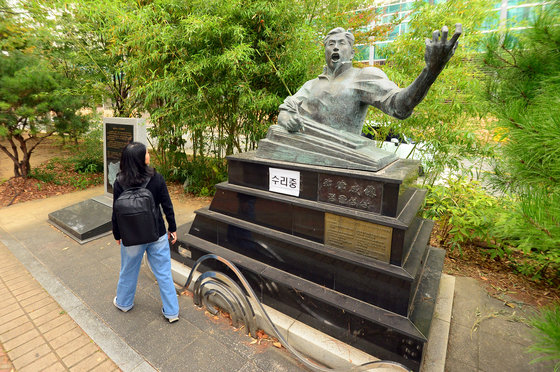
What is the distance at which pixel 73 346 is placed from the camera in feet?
7.72

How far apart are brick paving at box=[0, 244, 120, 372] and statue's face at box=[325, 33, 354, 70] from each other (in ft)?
10.3

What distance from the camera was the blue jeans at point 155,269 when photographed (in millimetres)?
2486

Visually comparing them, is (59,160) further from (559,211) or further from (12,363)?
(559,211)

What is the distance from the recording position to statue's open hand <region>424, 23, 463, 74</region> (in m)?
1.69

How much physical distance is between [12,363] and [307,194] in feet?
8.84

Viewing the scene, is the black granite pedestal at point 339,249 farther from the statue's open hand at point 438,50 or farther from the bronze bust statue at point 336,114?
the statue's open hand at point 438,50

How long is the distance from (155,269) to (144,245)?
9.5 inches

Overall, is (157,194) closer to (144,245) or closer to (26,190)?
(144,245)

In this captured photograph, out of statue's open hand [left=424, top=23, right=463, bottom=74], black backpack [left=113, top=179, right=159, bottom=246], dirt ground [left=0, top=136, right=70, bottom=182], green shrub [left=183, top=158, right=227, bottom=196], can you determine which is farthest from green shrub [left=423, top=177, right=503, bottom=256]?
dirt ground [left=0, top=136, right=70, bottom=182]

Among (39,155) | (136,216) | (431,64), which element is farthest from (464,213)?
(39,155)

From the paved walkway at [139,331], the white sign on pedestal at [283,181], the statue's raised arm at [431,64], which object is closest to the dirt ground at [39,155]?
the paved walkway at [139,331]

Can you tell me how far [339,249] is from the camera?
92.3 inches

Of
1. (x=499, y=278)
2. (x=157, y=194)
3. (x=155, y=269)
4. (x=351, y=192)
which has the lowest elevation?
(x=499, y=278)

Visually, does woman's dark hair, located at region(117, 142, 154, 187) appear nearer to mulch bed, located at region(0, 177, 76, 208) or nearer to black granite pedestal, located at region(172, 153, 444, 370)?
black granite pedestal, located at region(172, 153, 444, 370)
